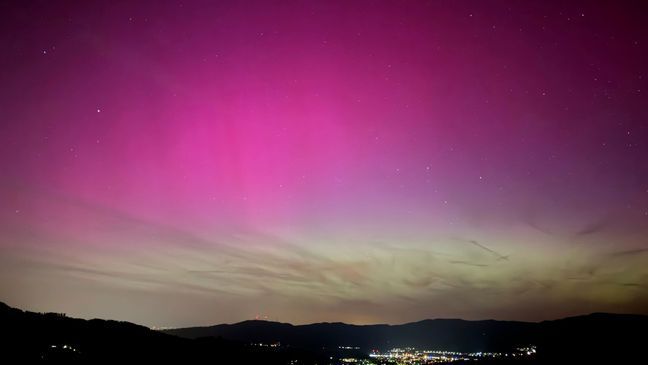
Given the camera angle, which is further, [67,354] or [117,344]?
[117,344]

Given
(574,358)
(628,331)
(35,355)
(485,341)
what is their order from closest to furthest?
1. (35,355)
2. (574,358)
3. (628,331)
4. (485,341)

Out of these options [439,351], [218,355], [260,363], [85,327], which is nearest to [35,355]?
[85,327]

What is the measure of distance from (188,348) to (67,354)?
23347mm

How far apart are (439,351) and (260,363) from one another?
468 feet

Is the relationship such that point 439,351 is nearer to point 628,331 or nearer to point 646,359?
point 628,331

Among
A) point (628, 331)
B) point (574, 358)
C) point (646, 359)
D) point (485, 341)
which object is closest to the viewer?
point (646, 359)

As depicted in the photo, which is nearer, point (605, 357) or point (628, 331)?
point (605, 357)

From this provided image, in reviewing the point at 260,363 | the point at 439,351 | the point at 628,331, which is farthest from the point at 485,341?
the point at 260,363

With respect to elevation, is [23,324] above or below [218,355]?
above

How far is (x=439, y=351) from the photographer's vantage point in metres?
198

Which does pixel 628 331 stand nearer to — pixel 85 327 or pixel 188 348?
pixel 188 348

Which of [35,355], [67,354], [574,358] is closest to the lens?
[35,355]

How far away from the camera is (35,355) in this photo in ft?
175

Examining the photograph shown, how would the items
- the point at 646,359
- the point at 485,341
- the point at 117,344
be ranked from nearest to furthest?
the point at 646,359 < the point at 117,344 < the point at 485,341
